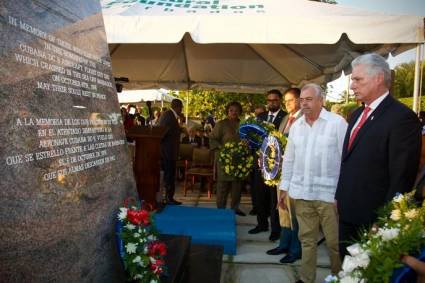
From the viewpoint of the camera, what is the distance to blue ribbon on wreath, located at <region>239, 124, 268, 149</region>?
550cm

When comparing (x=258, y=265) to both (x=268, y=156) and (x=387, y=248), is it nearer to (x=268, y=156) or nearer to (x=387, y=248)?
(x=268, y=156)

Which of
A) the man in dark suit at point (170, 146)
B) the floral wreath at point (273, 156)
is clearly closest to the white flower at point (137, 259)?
the floral wreath at point (273, 156)

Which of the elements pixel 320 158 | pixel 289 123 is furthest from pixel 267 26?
pixel 320 158

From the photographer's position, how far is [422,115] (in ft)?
36.0

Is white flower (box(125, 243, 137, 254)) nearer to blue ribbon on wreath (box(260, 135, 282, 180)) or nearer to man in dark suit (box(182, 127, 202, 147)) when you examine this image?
blue ribbon on wreath (box(260, 135, 282, 180))

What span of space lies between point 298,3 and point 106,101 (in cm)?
392

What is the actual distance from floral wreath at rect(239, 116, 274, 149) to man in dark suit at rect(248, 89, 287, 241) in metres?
0.30

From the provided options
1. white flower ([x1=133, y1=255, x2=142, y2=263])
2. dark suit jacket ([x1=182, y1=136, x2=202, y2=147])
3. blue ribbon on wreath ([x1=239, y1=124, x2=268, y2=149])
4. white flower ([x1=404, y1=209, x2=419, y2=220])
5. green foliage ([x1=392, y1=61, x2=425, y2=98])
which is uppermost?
green foliage ([x1=392, y1=61, x2=425, y2=98])

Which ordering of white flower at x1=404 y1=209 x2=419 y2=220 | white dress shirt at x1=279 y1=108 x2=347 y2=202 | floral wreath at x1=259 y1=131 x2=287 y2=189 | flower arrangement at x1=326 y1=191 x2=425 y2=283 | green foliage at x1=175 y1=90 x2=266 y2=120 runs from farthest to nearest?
1. green foliage at x1=175 y1=90 x2=266 y2=120
2. floral wreath at x1=259 y1=131 x2=287 y2=189
3. white dress shirt at x1=279 y1=108 x2=347 y2=202
4. white flower at x1=404 y1=209 x2=419 y2=220
5. flower arrangement at x1=326 y1=191 x2=425 y2=283

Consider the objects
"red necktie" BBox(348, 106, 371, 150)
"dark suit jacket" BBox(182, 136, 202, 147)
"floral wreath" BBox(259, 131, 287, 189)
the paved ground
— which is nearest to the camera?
"red necktie" BBox(348, 106, 371, 150)

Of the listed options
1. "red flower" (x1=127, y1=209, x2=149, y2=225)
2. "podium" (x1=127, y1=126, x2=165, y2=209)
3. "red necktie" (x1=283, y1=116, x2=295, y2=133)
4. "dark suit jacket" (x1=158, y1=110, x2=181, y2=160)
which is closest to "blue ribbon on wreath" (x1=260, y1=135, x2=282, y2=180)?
"red necktie" (x1=283, y1=116, x2=295, y2=133)

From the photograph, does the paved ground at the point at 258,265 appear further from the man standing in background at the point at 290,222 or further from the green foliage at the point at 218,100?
the green foliage at the point at 218,100

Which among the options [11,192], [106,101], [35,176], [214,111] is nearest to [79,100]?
[106,101]

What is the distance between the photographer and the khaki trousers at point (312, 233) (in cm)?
376
